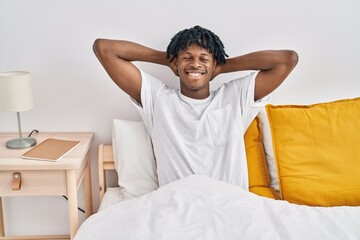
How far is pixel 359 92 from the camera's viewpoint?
5.80 feet

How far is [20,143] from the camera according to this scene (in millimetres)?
1484

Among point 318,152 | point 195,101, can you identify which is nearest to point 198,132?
point 195,101

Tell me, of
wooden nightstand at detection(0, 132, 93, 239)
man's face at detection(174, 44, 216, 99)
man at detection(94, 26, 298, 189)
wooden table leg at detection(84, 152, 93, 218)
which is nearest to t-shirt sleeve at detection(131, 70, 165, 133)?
man at detection(94, 26, 298, 189)

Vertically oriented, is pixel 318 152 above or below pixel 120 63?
below

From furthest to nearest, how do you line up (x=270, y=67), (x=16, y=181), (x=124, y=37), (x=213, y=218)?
(x=124, y=37)
(x=270, y=67)
(x=16, y=181)
(x=213, y=218)

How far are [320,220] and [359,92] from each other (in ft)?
2.84

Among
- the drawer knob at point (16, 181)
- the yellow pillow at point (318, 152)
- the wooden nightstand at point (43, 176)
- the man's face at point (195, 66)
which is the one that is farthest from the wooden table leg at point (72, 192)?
the yellow pillow at point (318, 152)

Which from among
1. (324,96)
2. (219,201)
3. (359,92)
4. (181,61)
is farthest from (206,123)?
(359,92)

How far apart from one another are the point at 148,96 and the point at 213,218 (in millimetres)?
556

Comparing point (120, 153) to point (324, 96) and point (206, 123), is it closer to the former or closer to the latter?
point (206, 123)

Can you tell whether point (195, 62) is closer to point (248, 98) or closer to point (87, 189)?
point (248, 98)

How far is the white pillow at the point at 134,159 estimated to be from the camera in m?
1.53

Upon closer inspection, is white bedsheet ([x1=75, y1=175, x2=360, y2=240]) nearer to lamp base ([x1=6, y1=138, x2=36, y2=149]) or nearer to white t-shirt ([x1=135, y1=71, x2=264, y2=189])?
white t-shirt ([x1=135, y1=71, x2=264, y2=189])

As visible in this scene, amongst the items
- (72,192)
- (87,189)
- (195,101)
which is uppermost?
(195,101)
